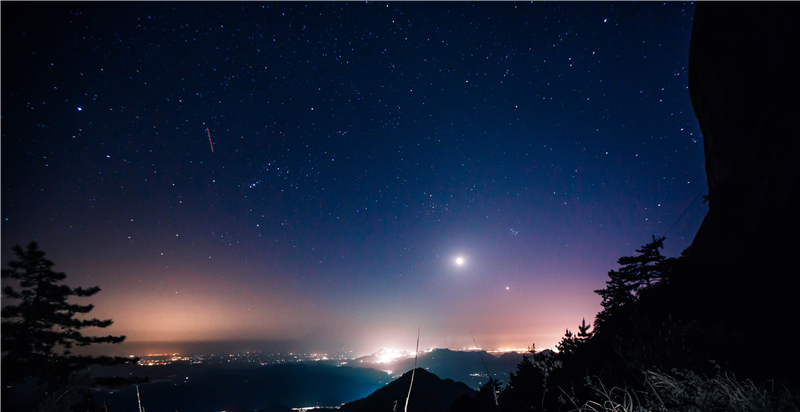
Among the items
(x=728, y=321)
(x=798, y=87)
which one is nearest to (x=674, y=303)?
(x=728, y=321)

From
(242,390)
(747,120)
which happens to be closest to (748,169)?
(747,120)

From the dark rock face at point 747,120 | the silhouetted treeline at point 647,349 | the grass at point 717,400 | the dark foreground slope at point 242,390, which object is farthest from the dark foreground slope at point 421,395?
the dark foreground slope at point 242,390

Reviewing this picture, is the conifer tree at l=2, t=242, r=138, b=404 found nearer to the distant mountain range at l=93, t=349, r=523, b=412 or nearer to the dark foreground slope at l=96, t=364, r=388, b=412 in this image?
the distant mountain range at l=93, t=349, r=523, b=412

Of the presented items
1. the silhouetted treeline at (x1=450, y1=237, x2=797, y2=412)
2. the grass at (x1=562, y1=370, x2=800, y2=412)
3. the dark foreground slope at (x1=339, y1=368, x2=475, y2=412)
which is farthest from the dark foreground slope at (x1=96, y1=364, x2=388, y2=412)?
the grass at (x1=562, y1=370, x2=800, y2=412)

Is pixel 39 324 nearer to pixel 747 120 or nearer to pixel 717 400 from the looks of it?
pixel 717 400

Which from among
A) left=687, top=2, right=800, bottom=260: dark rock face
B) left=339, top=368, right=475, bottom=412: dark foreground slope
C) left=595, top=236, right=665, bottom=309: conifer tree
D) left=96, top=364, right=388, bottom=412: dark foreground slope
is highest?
left=687, top=2, right=800, bottom=260: dark rock face
